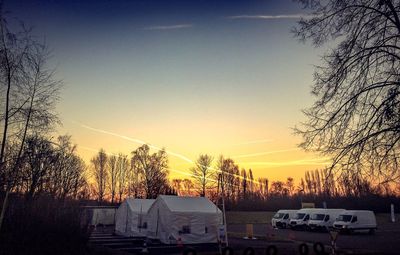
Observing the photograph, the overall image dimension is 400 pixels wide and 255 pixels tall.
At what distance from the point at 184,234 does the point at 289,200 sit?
173ft

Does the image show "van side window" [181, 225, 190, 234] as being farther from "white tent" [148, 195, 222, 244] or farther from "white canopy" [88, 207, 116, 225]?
"white canopy" [88, 207, 116, 225]

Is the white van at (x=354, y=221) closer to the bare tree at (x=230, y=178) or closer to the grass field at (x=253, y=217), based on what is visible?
the grass field at (x=253, y=217)

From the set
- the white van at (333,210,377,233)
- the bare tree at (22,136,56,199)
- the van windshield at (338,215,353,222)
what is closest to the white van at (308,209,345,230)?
the van windshield at (338,215,353,222)

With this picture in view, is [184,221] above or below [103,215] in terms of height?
below

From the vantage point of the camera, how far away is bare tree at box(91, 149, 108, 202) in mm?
74375

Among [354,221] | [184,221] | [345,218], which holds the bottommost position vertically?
[354,221]

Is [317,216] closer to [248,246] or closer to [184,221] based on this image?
[248,246]

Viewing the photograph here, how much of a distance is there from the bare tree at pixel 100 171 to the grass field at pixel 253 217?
107 feet

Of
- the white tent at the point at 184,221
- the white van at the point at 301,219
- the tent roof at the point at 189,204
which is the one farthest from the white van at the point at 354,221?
the tent roof at the point at 189,204

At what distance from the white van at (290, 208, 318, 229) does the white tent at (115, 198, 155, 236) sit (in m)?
19.4

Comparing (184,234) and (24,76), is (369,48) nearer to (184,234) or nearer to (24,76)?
(24,76)

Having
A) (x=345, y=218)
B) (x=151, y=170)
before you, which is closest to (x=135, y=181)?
(x=151, y=170)

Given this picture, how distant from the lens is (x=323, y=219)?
39312mm

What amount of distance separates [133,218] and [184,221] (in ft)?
27.7
